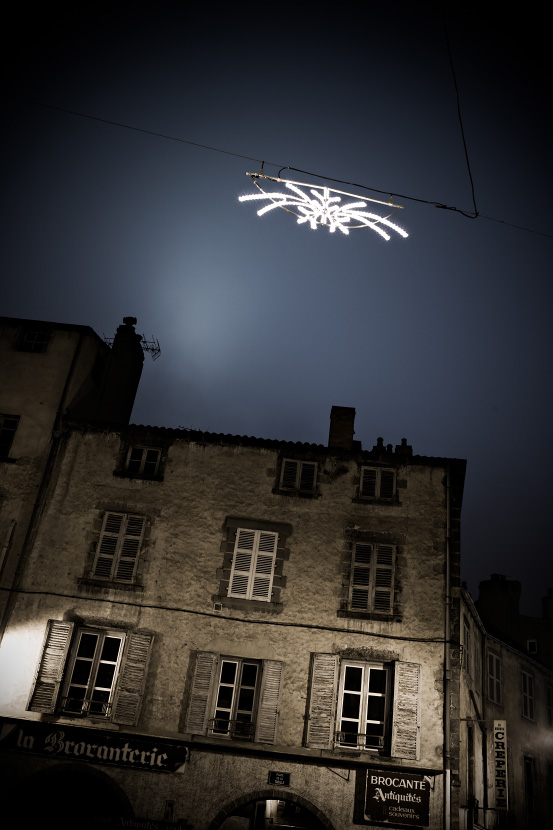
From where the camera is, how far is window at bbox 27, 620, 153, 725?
1734 cm

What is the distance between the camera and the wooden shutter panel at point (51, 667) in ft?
57.1

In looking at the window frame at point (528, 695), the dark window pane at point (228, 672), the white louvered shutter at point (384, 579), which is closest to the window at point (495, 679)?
the window frame at point (528, 695)

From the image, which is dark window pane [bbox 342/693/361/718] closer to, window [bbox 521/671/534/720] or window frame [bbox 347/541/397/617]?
window frame [bbox 347/541/397/617]

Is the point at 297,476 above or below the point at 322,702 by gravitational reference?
above

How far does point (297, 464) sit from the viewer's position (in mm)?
20078

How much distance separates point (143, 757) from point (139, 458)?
7.92 metres

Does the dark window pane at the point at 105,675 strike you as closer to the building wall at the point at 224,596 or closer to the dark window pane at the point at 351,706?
the building wall at the point at 224,596

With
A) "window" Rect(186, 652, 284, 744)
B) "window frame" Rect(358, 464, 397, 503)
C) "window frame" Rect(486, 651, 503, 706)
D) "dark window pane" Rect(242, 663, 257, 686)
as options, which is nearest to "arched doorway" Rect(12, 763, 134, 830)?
"window" Rect(186, 652, 284, 744)

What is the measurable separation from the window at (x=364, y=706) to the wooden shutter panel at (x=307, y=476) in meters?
4.56

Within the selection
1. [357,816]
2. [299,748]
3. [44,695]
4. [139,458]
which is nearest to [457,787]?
[357,816]

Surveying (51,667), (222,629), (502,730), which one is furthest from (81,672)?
(502,730)

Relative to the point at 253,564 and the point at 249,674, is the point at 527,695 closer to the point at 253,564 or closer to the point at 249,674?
the point at 249,674

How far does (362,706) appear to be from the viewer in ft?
56.9

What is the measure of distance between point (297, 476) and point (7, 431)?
346 inches
